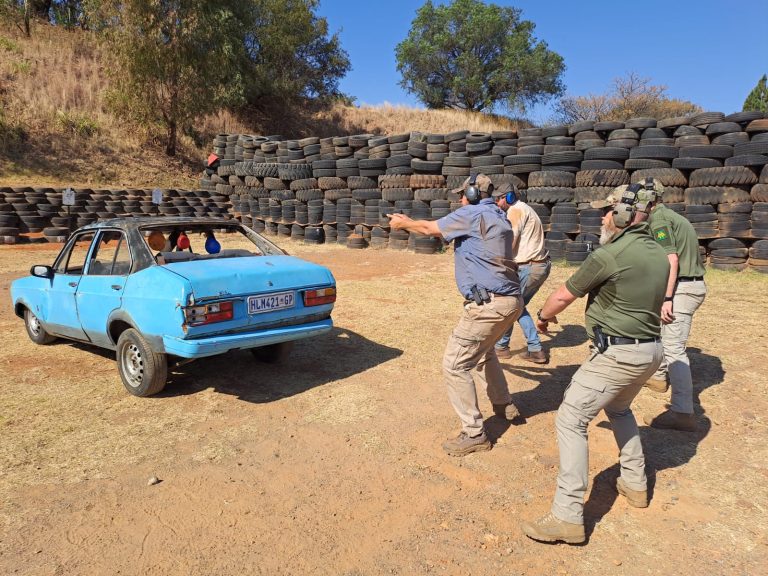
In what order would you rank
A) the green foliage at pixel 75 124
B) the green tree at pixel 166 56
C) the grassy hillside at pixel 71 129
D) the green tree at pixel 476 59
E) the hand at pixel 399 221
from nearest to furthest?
1. the hand at pixel 399 221
2. the grassy hillside at pixel 71 129
3. the green tree at pixel 166 56
4. the green foliage at pixel 75 124
5. the green tree at pixel 476 59

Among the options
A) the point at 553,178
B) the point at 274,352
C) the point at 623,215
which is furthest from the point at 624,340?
the point at 553,178

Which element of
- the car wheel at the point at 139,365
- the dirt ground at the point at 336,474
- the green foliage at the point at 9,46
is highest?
the green foliage at the point at 9,46

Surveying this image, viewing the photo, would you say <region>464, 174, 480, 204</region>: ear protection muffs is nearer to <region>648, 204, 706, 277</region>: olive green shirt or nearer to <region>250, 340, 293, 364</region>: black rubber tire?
<region>648, 204, 706, 277</region>: olive green shirt

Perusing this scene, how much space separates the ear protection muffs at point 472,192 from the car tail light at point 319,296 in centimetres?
182

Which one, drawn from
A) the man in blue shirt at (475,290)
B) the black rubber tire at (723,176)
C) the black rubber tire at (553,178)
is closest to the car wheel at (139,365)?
the man in blue shirt at (475,290)

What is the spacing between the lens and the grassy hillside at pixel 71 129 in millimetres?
20766

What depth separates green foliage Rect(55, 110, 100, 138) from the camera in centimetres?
2269

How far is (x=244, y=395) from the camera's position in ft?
15.5

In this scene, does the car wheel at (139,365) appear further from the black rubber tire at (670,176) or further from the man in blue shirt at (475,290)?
the black rubber tire at (670,176)

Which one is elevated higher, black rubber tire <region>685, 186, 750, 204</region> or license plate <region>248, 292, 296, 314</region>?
black rubber tire <region>685, 186, 750, 204</region>

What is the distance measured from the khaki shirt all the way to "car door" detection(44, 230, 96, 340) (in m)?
4.26

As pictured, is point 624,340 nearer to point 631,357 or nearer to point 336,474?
point 631,357

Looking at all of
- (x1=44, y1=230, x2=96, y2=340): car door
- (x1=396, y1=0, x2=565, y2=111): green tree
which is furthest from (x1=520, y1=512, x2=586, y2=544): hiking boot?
(x1=396, y1=0, x2=565, y2=111): green tree

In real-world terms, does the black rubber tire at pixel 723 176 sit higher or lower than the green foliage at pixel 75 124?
lower
